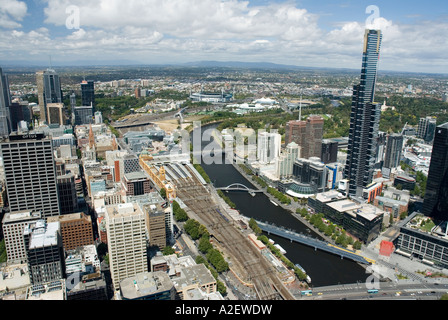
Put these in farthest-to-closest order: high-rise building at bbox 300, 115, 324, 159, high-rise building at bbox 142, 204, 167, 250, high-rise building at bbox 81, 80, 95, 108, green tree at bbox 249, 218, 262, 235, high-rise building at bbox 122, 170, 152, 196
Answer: high-rise building at bbox 81, 80, 95, 108
high-rise building at bbox 300, 115, 324, 159
high-rise building at bbox 122, 170, 152, 196
green tree at bbox 249, 218, 262, 235
high-rise building at bbox 142, 204, 167, 250

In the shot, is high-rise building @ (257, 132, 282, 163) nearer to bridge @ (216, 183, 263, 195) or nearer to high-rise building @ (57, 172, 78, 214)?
bridge @ (216, 183, 263, 195)

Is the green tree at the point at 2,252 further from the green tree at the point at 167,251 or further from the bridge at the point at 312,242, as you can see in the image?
the bridge at the point at 312,242

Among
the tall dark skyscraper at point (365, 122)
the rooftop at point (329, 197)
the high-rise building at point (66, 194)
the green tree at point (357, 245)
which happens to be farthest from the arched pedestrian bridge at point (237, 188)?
the high-rise building at point (66, 194)

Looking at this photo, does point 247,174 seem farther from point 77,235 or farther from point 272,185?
point 77,235

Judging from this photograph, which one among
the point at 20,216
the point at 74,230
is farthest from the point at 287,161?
the point at 20,216

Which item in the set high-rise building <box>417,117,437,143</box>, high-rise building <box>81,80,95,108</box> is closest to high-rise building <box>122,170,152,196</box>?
high-rise building <box>81,80,95,108</box>
